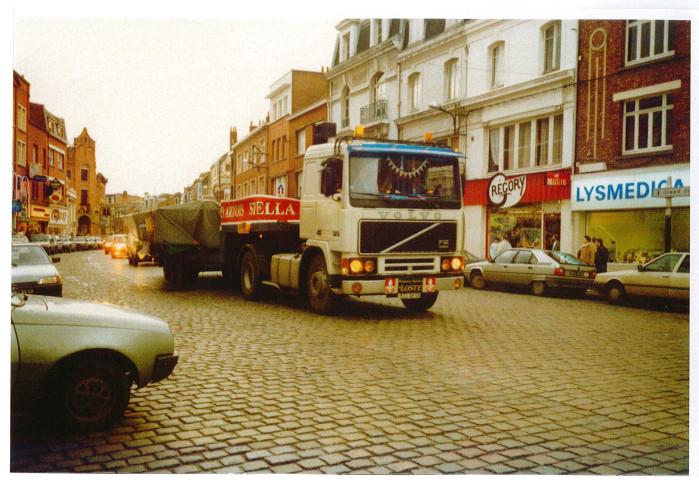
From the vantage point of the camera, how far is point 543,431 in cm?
449

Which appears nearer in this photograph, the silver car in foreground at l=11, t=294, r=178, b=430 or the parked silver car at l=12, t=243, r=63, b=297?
the silver car in foreground at l=11, t=294, r=178, b=430

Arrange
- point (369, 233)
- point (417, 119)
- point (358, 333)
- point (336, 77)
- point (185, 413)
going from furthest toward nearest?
point (336, 77)
point (417, 119)
point (369, 233)
point (358, 333)
point (185, 413)

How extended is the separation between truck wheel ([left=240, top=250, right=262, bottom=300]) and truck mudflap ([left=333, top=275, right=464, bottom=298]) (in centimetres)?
301

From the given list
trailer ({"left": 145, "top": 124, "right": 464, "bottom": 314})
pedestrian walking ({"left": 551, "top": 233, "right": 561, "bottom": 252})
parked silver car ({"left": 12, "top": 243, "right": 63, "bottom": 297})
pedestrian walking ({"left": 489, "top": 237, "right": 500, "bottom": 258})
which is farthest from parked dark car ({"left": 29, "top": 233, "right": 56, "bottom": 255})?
pedestrian walking ({"left": 551, "top": 233, "right": 561, "bottom": 252})

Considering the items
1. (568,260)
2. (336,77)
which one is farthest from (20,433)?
(336,77)

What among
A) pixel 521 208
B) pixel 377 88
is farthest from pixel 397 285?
pixel 377 88

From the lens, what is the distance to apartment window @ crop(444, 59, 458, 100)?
22469 mm

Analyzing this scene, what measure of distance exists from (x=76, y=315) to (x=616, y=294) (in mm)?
11891

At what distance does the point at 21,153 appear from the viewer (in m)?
6.00

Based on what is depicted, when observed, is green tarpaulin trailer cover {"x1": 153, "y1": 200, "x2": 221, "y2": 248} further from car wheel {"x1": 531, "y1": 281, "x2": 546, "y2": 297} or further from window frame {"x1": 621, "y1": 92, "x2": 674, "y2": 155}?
window frame {"x1": 621, "y1": 92, "x2": 674, "y2": 155}

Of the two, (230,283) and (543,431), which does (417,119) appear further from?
(543,431)

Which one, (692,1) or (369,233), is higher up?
(692,1)

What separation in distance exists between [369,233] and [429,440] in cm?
550

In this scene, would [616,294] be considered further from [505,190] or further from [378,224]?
[505,190]
